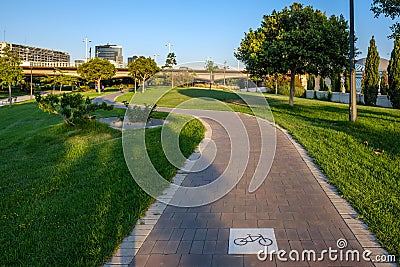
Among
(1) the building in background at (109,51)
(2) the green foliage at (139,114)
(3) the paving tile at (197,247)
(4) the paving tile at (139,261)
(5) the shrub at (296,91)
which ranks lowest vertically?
(4) the paving tile at (139,261)

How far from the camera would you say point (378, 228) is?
417 centimetres

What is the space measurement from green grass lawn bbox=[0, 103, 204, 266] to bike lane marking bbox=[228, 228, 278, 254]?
1.20 meters

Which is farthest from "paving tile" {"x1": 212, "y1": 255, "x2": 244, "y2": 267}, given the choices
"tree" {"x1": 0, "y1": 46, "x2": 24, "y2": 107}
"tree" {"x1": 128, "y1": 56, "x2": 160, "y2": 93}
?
"tree" {"x1": 128, "y1": 56, "x2": 160, "y2": 93}

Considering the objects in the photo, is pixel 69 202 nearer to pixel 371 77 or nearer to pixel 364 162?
pixel 364 162

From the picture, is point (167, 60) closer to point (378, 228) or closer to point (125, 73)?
point (125, 73)

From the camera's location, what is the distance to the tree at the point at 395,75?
2294cm

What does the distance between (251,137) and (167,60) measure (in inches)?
1903

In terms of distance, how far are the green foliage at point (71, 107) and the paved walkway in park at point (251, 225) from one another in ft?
25.4

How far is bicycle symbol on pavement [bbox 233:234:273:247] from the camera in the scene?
3.94 metres

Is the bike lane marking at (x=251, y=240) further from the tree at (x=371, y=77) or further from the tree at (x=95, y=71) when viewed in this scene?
the tree at (x=95, y=71)

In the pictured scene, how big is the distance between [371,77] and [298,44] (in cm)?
1069

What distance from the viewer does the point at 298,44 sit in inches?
730

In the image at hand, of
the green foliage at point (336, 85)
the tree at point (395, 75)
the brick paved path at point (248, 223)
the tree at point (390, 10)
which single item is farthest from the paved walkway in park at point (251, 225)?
the green foliage at point (336, 85)

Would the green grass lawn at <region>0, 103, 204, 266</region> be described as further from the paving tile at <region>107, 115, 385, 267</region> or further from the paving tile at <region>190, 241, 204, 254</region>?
the paving tile at <region>190, 241, 204, 254</region>
